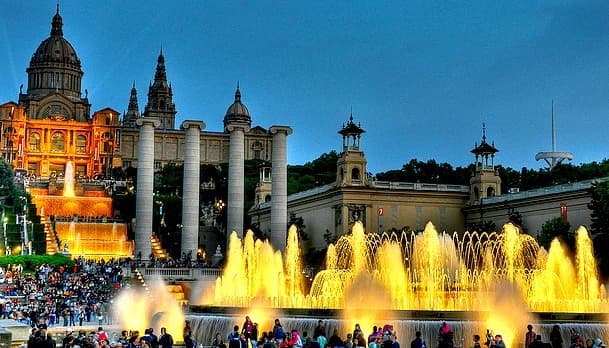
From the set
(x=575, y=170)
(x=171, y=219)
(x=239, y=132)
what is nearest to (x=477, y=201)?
(x=575, y=170)

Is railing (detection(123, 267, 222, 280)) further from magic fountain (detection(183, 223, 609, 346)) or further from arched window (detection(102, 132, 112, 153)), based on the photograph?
arched window (detection(102, 132, 112, 153))

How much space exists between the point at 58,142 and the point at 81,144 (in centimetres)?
383

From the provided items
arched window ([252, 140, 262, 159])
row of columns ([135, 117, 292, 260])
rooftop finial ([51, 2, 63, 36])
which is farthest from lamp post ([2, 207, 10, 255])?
rooftop finial ([51, 2, 63, 36])

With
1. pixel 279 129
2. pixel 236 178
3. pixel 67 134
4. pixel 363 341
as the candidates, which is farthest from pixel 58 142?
pixel 363 341

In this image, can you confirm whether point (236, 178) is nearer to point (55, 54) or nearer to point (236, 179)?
point (236, 179)

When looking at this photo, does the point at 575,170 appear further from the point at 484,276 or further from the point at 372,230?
the point at 484,276

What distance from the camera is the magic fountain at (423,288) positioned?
2789 centimetres

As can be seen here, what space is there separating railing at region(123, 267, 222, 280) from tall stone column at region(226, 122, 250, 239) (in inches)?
300

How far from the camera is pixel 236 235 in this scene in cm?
5853

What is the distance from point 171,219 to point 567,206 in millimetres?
41374

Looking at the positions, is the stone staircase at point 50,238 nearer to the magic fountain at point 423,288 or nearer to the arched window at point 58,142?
the magic fountain at point 423,288

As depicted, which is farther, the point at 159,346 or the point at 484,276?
the point at 484,276

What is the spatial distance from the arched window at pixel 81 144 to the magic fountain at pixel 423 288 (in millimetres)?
93441

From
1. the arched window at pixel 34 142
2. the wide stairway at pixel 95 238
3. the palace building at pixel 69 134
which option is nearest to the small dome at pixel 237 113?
the palace building at pixel 69 134
